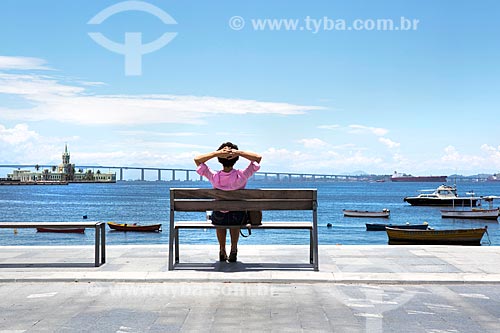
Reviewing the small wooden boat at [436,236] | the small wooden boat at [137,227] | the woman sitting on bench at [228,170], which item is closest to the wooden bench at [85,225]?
the woman sitting on bench at [228,170]

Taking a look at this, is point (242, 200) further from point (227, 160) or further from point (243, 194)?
point (227, 160)

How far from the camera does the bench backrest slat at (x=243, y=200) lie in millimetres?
7996

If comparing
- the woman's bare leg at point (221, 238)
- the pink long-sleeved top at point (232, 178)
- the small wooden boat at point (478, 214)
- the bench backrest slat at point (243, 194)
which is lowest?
the small wooden boat at point (478, 214)

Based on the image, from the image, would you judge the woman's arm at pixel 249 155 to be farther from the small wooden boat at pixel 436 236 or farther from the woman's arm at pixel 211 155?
the small wooden boat at pixel 436 236

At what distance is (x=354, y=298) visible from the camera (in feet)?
22.0

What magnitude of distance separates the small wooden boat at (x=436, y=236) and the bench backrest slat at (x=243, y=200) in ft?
90.0

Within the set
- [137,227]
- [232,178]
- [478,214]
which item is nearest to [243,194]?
[232,178]

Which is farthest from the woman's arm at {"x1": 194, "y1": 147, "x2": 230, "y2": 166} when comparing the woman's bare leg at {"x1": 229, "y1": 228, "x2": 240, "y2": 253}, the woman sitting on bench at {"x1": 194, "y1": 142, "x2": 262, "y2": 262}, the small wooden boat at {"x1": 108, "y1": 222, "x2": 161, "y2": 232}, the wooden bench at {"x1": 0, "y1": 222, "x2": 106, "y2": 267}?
the small wooden boat at {"x1": 108, "y1": 222, "x2": 161, "y2": 232}

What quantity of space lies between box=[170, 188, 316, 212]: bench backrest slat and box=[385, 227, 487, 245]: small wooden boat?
2742 centimetres

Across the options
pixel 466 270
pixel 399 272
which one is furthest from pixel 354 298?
pixel 466 270

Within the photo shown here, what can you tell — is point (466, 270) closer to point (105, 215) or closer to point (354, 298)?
point (354, 298)

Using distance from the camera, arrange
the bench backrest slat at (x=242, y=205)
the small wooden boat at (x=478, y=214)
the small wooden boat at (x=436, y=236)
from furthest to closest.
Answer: the small wooden boat at (x=478, y=214) < the small wooden boat at (x=436, y=236) < the bench backrest slat at (x=242, y=205)

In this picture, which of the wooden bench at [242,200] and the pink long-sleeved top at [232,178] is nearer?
the wooden bench at [242,200]

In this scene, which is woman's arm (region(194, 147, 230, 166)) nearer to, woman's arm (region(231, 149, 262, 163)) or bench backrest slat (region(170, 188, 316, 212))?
woman's arm (region(231, 149, 262, 163))
